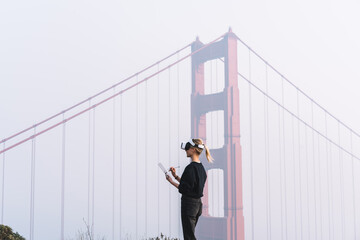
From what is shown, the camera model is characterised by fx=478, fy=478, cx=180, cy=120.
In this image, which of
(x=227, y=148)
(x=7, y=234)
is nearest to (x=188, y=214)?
(x=7, y=234)

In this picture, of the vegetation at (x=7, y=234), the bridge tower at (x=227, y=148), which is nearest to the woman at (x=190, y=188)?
the vegetation at (x=7, y=234)

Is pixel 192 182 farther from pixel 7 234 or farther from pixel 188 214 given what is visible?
pixel 7 234

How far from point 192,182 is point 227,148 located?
867cm

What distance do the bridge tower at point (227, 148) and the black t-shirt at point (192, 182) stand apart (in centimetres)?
856

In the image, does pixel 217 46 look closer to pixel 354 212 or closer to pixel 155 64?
pixel 155 64

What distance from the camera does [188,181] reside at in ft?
13.7

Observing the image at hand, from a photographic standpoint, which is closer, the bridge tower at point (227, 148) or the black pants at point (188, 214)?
the black pants at point (188, 214)

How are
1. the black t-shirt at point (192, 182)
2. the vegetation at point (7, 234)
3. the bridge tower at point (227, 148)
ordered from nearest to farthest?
the black t-shirt at point (192, 182) → the vegetation at point (7, 234) → the bridge tower at point (227, 148)

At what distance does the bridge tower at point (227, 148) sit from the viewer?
1277cm

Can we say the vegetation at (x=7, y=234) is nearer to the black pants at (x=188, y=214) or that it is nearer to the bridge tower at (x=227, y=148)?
the black pants at (x=188, y=214)

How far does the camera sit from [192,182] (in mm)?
4184

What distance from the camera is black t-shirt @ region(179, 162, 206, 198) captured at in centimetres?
418

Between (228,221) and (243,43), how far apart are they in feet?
20.9

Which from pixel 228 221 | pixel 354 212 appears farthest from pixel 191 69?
pixel 354 212
